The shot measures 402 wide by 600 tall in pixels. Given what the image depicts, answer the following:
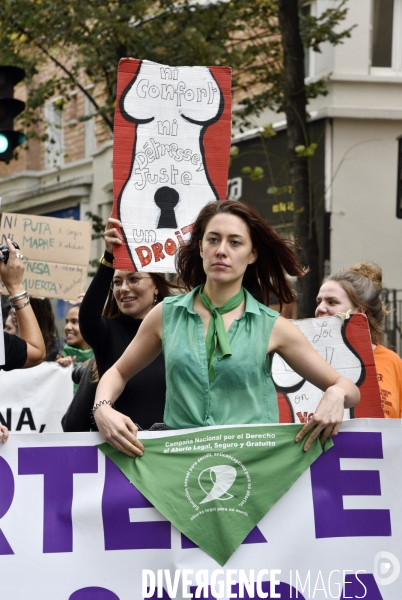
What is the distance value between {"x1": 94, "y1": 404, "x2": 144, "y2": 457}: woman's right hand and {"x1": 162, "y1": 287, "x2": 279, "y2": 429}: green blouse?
0.47 ft

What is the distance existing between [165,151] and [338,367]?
128cm

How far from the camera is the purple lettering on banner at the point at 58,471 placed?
157 inches

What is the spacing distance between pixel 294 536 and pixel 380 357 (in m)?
1.58

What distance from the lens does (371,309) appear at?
5500 mm

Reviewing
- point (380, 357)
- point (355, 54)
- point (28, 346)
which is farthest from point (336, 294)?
point (355, 54)

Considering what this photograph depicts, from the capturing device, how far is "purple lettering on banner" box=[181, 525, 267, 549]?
153 inches

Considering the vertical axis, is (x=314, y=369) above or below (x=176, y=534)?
above

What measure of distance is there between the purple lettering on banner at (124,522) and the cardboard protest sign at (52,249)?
4.54m

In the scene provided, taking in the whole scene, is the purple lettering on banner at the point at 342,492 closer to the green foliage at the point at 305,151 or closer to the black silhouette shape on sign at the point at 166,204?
the black silhouette shape on sign at the point at 166,204

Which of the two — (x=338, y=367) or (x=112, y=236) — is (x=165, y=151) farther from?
(x=338, y=367)

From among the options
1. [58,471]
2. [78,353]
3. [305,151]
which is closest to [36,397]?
[78,353]

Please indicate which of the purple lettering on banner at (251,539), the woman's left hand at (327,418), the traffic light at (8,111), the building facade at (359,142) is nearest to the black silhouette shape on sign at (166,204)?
the woman's left hand at (327,418)

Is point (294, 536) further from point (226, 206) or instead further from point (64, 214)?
point (64, 214)

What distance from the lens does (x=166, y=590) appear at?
3.85 meters
